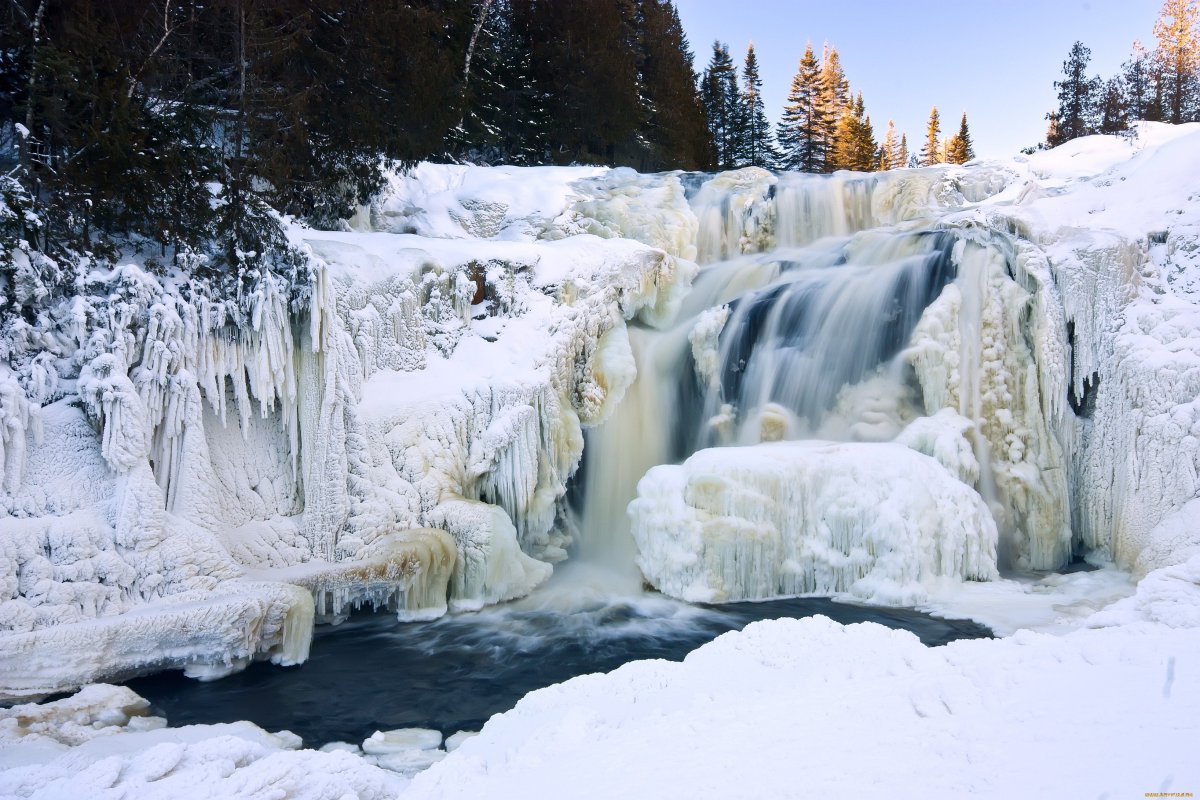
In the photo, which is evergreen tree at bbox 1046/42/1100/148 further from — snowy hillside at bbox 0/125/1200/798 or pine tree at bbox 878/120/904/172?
pine tree at bbox 878/120/904/172

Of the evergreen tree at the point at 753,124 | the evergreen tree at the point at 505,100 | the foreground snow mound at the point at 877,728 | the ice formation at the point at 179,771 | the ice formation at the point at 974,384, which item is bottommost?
the ice formation at the point at 179,771

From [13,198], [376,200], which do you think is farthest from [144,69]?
[376,200]

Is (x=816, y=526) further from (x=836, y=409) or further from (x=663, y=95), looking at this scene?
(x=663, y=95)

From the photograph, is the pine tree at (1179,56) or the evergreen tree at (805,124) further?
the evergreen tree at (805,124)

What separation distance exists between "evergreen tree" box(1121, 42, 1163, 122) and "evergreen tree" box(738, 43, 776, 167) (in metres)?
14.5

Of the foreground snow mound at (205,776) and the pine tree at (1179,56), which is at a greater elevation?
the pine tree at (1179,56)

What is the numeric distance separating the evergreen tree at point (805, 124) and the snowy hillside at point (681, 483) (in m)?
27.6

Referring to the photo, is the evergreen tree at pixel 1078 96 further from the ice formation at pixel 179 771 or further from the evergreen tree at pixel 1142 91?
the ice formation at pixel 179 771

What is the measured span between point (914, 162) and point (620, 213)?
46175 mm

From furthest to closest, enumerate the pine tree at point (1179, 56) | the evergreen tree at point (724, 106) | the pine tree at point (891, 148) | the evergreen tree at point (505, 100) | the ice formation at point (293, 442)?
1. the pine tree at point (891, 148)
2. the evergreen tree at point (724, 106)
3. the pine tree at point (1179, 56)
4. the evergreen tree at point (505, 100)
5. the ice formation at point (293, 442)

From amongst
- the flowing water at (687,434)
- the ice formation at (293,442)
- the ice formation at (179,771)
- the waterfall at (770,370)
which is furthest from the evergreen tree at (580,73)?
the ice formation at (179,771)

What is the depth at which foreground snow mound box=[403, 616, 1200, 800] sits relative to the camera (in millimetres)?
2477

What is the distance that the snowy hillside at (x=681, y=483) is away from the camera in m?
3.09

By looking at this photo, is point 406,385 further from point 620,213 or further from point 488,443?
point 620,213
